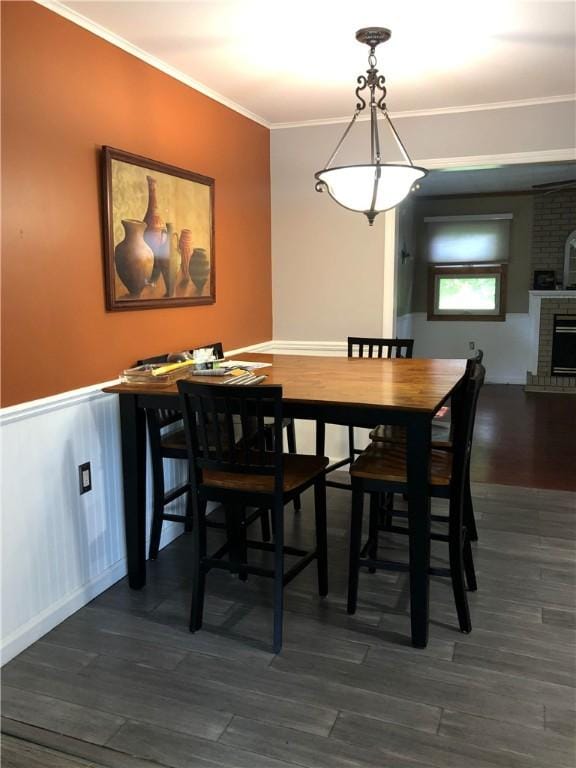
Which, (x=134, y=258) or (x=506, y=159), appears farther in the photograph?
(x=506, y=159)

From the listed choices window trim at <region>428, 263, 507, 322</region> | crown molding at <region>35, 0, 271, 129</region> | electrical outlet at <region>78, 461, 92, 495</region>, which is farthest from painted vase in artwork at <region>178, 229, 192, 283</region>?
window trim at <region>428, 263, 507, 322</region>

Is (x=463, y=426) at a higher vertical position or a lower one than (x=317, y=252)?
lower

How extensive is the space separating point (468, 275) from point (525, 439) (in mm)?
3272

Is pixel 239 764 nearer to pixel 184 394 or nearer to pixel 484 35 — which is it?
pixel 184 394

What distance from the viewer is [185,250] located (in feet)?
10.7

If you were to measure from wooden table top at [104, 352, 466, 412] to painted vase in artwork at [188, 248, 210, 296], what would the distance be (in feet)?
1.76

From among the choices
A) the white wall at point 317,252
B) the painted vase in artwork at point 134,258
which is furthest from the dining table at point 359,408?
the white wall at point 317,252

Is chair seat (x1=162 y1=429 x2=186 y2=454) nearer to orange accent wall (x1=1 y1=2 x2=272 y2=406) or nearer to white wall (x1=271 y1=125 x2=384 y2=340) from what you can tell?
orange accent wall (x1=1 y1=2 x2=272 y2=406)

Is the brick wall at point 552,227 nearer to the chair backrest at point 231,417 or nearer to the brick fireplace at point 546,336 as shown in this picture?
the brick fireplace at point 546,336

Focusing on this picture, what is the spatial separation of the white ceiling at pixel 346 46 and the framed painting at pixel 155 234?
0.52 metres

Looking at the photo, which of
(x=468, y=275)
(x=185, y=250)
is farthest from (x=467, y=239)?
(x=185, y=250)

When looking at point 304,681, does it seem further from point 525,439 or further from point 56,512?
point 525,439

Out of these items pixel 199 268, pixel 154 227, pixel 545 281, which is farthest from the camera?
pixel 545 281

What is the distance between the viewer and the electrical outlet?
2.56 meters
